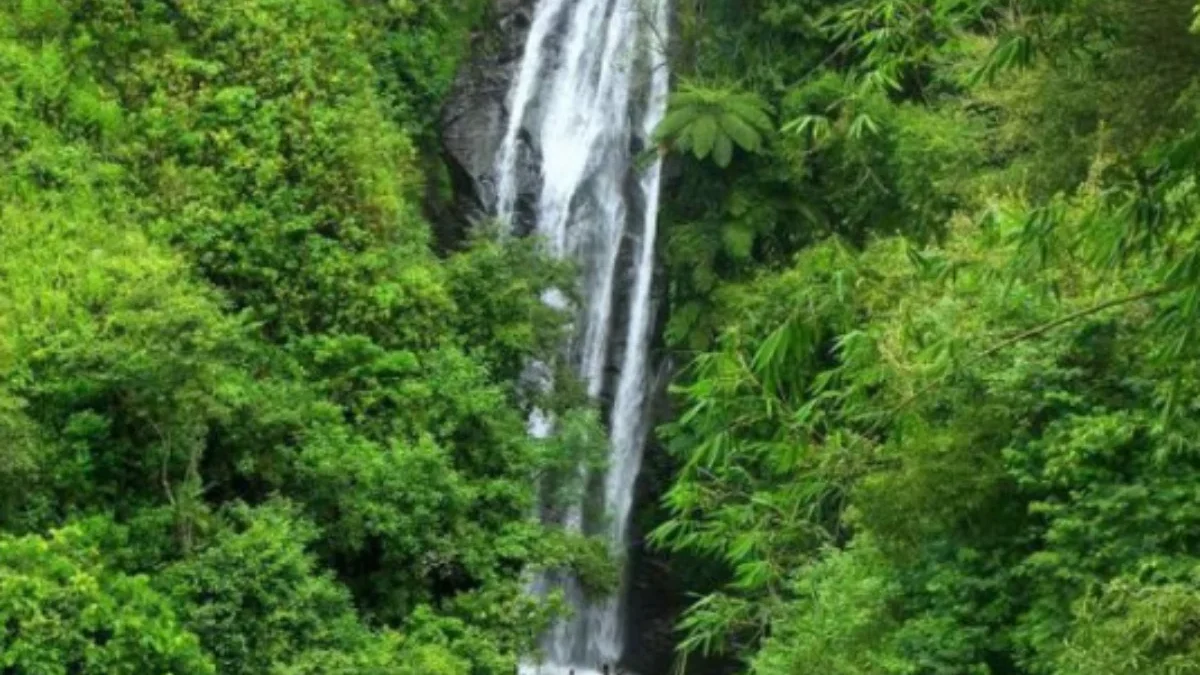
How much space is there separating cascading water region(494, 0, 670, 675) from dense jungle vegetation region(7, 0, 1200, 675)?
0.59 meters

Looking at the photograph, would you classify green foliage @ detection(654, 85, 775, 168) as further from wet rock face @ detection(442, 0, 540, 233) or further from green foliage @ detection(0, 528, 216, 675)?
green foliage @ detection(0, 528, 216, 675)

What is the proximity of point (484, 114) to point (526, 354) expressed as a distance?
5287mm

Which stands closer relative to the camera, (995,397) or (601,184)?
(995,397)

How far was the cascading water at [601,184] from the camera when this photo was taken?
2098cm

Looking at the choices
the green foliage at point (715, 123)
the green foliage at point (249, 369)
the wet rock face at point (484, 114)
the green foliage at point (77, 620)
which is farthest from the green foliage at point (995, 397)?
the wet rock face at point (484, 114)

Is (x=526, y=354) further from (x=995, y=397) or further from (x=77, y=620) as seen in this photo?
(x=995, y=397)

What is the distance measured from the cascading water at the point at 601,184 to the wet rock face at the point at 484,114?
4.6 inches

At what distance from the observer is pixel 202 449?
14.1m

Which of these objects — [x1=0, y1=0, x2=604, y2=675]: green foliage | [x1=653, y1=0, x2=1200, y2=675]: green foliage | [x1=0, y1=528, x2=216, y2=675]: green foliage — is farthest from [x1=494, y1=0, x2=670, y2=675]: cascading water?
[x1=0, y1=528, x2=216, y2=675]: green foliage

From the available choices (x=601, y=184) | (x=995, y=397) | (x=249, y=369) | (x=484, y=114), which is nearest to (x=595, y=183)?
(x=601, y=184)

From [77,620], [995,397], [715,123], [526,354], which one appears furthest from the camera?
[715,123]

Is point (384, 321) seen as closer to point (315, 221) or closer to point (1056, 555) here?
point (315, 221)

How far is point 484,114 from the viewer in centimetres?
2177

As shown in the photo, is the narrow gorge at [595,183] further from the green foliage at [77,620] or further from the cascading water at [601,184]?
the green foliage at [77,620]
